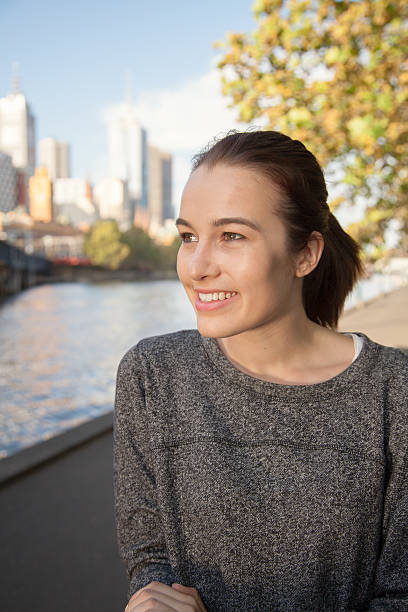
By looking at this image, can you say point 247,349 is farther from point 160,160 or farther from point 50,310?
point 160,160

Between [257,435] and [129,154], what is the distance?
7158 inches

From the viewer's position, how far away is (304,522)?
131cm

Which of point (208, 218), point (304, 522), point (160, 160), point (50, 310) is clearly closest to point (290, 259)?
point (208, 218)

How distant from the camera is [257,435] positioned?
138cm

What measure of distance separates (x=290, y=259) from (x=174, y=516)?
25.0 inches

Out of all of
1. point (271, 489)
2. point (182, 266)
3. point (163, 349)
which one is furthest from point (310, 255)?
point (271, 489)

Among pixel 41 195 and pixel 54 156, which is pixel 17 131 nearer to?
pixel 41 195

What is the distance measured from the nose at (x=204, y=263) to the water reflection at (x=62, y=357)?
7249mm

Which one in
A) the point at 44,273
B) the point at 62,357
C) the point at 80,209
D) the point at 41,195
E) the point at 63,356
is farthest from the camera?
the point at 80,209

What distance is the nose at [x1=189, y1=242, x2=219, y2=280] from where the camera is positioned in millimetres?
1387

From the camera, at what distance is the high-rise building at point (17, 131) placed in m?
136

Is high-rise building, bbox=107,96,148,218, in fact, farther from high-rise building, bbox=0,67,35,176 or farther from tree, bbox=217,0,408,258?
tree, bbox=217,0,408,258

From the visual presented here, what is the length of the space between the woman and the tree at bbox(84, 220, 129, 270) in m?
86.4

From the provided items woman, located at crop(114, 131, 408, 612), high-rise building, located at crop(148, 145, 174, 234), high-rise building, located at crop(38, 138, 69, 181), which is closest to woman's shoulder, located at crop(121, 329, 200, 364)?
woman, located at crop(114, 131, 408, 612)
